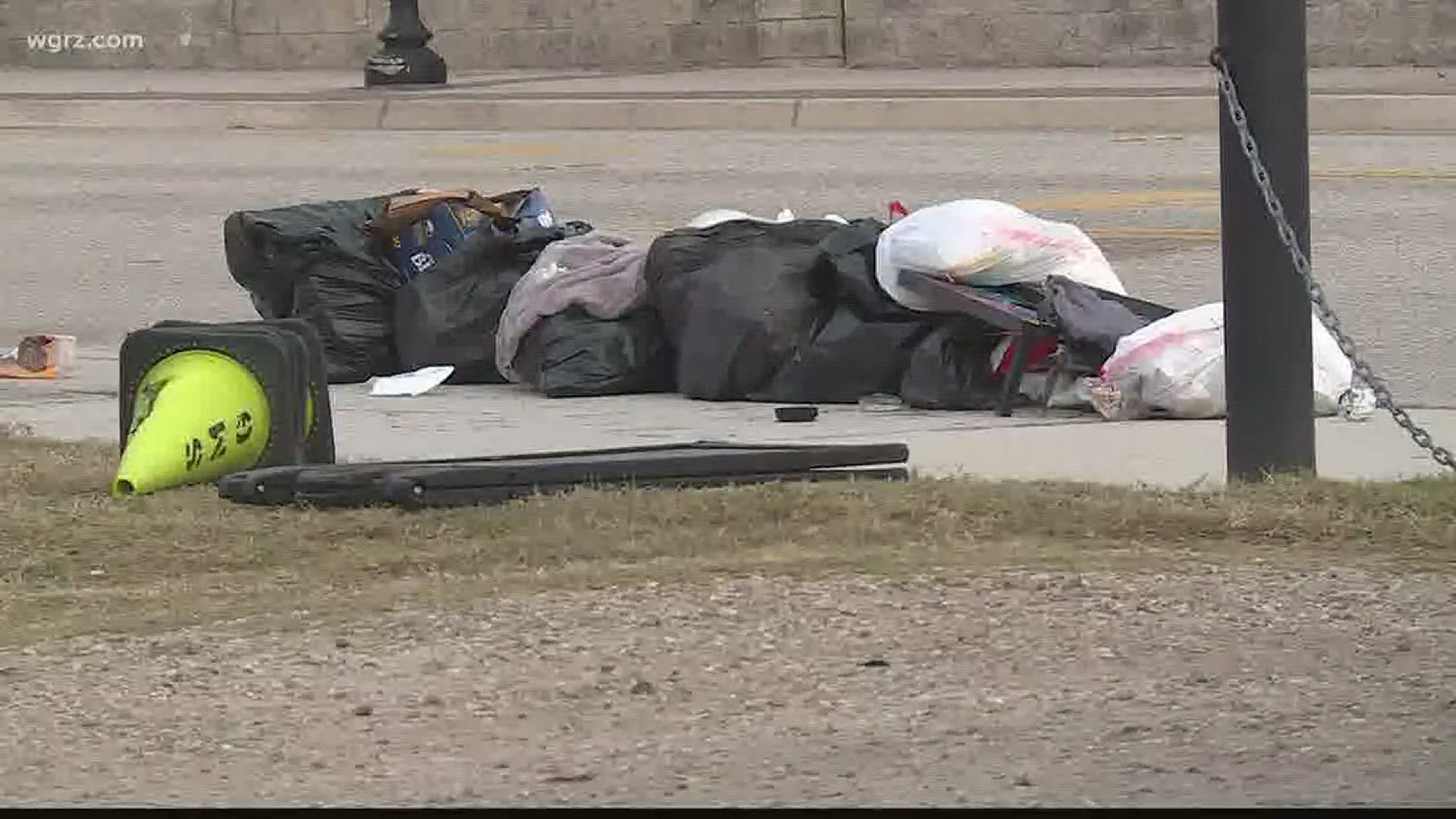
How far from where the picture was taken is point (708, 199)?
1464 centimetres

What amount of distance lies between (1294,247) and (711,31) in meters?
16.8

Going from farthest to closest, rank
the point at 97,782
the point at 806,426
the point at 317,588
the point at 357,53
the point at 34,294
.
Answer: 1. the point at 357,53
2. the point at 34,294
3. the point at 806,426
4. the point at 317,588
5. the point at 97,782

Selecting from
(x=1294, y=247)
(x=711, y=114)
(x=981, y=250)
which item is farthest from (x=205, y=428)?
(x=711, y=114)

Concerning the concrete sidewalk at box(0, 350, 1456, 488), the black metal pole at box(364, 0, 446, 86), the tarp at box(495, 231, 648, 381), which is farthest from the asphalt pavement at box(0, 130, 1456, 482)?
the black metal pole at box(364, 0, 446, 86)

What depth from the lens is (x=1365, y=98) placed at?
1736 cm

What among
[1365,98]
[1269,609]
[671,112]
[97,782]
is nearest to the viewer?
[97,782]

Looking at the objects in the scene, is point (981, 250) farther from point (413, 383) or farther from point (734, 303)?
point (413, 383)

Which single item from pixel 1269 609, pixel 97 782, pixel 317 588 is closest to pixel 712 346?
pixel 317 588

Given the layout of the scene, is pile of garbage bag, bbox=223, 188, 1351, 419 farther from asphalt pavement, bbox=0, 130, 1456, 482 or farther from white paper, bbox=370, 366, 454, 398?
asphalt pavement, bbox=0, 130, 1456, 482

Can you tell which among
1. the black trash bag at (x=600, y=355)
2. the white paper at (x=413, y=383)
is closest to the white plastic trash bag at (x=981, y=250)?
the black trash bag at (x=600, y=355)

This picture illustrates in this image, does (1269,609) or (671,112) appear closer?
(1269,609)

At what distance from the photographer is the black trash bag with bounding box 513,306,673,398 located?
9055 millimetres

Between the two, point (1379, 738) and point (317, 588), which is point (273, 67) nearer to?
point (317, 588)
